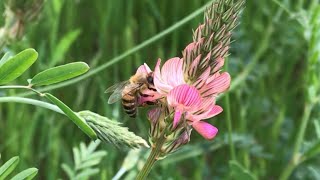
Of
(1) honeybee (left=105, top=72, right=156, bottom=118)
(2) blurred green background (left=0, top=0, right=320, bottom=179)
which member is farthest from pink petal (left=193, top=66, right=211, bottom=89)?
(2) blurred green background (left=0, top=0, right=320, bottom=179)

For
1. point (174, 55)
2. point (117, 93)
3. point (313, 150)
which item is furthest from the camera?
point (174, 55)

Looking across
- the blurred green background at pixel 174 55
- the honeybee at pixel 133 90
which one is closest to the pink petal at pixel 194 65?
the honeybee at pixel 133 90

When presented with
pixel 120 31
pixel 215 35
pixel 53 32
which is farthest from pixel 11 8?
pixel 120 31

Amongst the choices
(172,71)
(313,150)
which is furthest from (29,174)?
(313,150)

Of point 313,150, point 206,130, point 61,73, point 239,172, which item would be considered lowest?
point 313,150

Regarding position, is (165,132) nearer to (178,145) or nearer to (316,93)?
(178,145)

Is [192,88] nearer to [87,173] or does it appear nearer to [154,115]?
[154,115]
